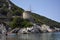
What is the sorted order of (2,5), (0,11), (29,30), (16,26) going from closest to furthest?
(29,30), (16,26), (0,11), (2,5)

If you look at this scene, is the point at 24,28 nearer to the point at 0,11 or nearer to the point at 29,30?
the point at 29,30

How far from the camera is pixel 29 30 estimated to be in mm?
106375

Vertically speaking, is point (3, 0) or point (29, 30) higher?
point (3, 0)

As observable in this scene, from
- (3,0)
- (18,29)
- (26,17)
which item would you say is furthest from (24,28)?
(3,0)

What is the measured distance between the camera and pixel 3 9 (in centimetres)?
12900

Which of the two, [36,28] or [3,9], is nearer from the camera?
[36,28]

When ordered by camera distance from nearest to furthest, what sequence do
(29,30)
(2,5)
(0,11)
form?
(29,30) < (0,11) < (2,5)

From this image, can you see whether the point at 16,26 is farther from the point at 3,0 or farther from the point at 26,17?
the point at 3,0

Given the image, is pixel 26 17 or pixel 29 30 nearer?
pixel 29 30

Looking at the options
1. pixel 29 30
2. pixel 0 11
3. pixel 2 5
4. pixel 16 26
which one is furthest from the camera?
pixel 2 5

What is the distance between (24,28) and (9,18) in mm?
17668

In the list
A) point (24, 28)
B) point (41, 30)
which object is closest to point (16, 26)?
point (24, 28)

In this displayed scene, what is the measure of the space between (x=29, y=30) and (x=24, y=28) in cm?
559

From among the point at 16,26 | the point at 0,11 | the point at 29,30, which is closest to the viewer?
the point at 29,30
